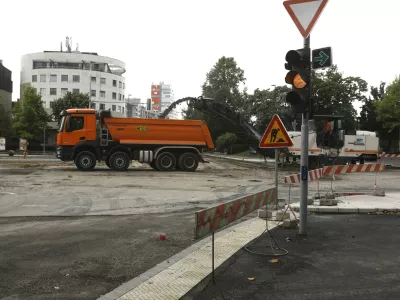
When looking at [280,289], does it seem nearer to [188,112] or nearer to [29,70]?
[188,112]

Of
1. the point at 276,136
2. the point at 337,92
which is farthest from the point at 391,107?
the point at 276,136

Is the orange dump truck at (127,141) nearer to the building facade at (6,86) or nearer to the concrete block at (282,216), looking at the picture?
the concrete block at (282,216)

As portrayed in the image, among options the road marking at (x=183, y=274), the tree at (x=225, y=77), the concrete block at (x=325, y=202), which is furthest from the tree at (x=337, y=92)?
the road marking at (x=183, y=274)

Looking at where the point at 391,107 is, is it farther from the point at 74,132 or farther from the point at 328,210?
the point at 328,210

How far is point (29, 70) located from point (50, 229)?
83889 mm

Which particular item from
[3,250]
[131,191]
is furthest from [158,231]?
[131,191]

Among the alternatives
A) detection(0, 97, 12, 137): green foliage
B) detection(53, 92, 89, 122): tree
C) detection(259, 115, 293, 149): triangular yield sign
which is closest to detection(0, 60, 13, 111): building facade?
detection(53, 92, 89, 122): tree

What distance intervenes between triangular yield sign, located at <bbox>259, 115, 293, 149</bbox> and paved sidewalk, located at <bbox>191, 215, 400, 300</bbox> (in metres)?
1.84

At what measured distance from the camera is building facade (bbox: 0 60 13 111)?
67.9 m

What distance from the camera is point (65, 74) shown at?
3233 inches

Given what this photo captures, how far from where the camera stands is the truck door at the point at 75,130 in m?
21.6

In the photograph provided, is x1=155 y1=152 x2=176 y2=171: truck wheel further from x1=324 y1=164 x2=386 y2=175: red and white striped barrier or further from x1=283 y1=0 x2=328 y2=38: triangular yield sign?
x1=283 y1=0 x2=328 y2=38: triangular yield sign

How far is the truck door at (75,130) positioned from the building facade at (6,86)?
171ft

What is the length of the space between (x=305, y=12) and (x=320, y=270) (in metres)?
4.44
